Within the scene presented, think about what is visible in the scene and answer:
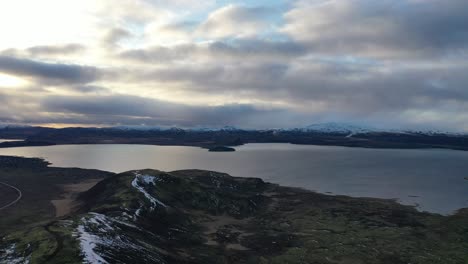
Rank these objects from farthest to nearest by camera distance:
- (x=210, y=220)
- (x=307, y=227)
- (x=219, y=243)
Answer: (x=210, y=220), (x=307, y=227), (x=219, y=243)

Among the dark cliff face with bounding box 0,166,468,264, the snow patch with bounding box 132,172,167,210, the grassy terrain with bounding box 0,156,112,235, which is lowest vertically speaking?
the grassy terrain with bounding box 0,156,112,235

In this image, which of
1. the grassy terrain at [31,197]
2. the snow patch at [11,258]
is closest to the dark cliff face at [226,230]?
the snow patch at [11,258]

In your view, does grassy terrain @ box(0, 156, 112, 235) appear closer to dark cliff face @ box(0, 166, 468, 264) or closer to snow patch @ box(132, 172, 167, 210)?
dark cliff face @ box(0, 166, 468, 264)

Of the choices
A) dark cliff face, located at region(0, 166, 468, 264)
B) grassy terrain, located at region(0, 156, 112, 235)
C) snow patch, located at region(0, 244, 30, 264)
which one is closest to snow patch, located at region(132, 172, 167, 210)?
dark cliff face, located at region(0, 166, 468, 264)

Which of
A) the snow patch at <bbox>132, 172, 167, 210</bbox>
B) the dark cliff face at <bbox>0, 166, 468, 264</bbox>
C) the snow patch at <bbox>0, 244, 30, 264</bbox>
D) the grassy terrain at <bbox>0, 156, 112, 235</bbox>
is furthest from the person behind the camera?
the snow patch at <bbox>132, 172, 167, 210</bbox>

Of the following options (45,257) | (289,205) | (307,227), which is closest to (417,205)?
(289,205)

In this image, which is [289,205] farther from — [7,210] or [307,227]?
[7,210]

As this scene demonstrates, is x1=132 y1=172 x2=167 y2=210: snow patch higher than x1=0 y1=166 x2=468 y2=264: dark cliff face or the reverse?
higher

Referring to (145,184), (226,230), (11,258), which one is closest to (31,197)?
(145,184)
